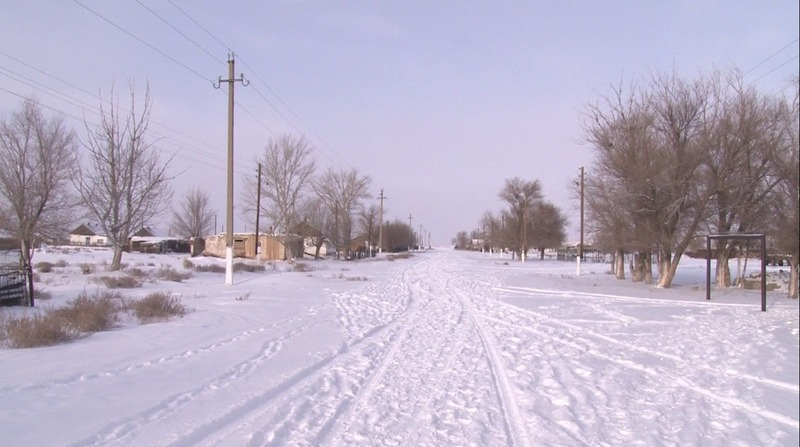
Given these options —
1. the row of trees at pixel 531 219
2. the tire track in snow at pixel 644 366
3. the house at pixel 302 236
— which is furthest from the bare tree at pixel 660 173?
the row of trees at pixel 531 219

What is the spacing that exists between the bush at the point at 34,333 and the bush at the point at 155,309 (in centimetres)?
240

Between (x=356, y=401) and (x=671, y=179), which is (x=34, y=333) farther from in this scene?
(x=671, y=179)

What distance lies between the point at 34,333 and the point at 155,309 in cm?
367

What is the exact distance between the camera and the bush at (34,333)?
809 cm

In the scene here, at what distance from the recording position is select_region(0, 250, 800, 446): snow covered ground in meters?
4.96

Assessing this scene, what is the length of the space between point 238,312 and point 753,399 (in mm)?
10344

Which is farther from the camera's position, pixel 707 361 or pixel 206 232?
pixel 206 232

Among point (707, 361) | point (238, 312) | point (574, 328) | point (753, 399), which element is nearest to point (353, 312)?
point (238, 312)

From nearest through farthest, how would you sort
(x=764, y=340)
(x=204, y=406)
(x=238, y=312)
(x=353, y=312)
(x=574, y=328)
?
1. (x=204, y=406)
2. (x=764, y=340)
3. (x=574, y=328)
4. (x=238, y=312)
5. (x=353, y=312)

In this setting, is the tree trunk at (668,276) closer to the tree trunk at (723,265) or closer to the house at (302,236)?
the tree trunk at (723,265)

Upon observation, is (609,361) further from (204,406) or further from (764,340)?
(204,406)

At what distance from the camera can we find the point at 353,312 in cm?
1447

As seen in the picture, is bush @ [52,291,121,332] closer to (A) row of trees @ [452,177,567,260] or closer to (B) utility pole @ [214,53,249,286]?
(B) utility pole @ [214,53,249,286]

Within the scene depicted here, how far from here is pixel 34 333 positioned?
8172 mm
